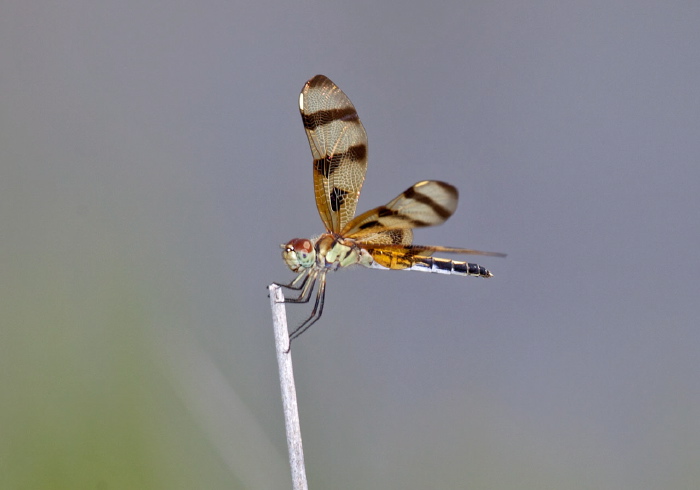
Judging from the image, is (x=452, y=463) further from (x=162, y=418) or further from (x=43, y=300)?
(x=43, y=300)

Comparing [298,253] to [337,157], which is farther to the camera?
[337,157]

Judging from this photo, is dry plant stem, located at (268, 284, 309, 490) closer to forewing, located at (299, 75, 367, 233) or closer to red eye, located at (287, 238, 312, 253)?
red eye, located at (287, 238, 312, 253)

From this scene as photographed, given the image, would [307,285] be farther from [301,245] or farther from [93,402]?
[93,402]

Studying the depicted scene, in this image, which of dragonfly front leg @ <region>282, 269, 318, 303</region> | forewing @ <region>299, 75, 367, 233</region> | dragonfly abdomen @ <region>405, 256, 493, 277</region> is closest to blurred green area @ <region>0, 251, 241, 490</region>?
dragonfly front leg @ <region>282, 269, 318, 303</region>

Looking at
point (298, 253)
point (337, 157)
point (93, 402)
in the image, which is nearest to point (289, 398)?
point (298, 253)

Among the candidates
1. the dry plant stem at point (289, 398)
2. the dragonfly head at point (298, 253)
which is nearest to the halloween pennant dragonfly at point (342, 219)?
the dragonfly head at point (298, 253)

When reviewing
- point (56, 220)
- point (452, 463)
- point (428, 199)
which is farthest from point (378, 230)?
point (56, 220)
